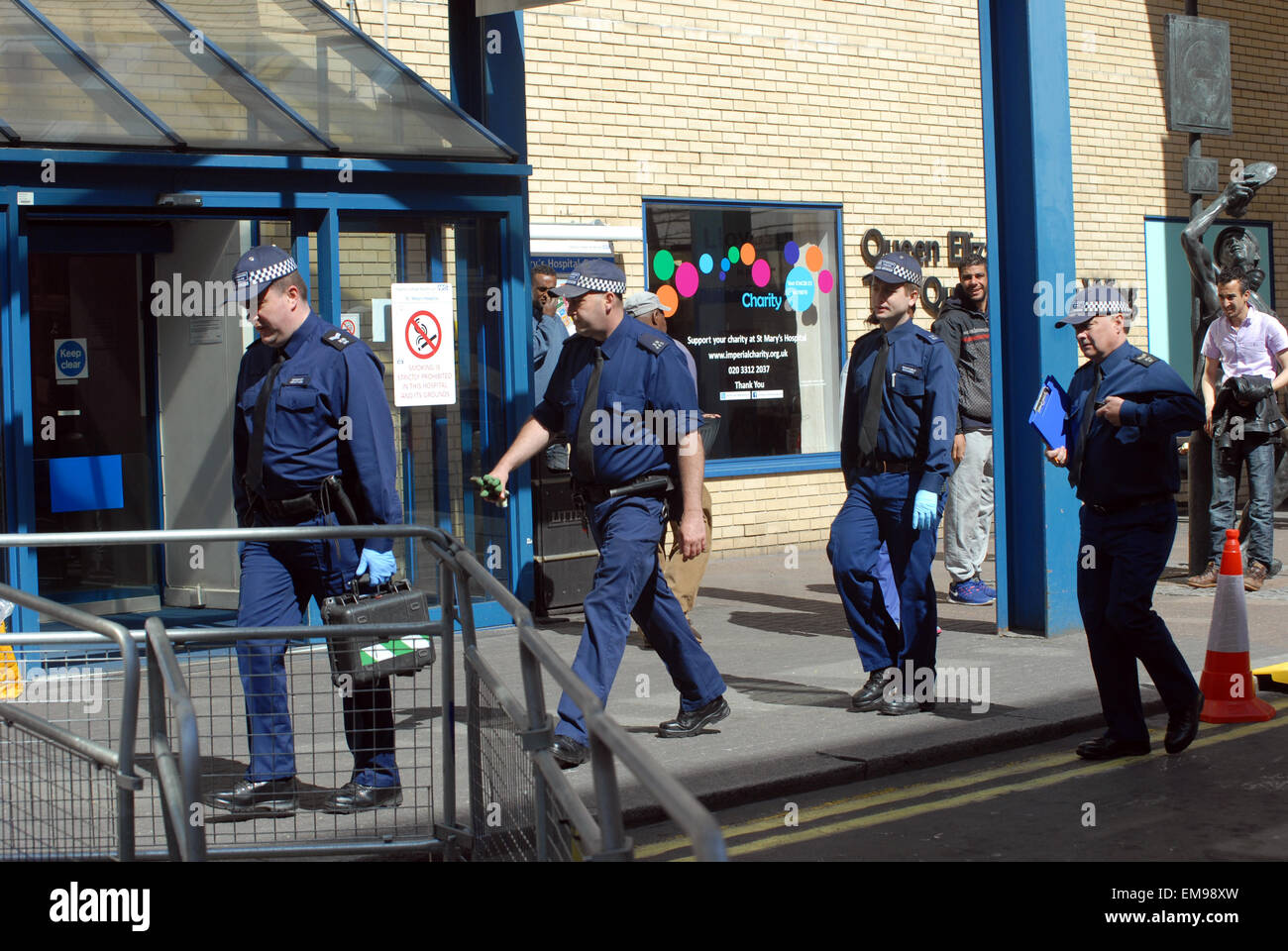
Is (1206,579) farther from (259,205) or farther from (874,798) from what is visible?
(259,205)

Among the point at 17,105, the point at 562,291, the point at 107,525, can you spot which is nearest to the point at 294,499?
the point at 562,291

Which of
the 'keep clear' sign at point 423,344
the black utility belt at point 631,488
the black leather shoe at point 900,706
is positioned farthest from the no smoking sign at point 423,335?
the black leather shoe at point 900,706

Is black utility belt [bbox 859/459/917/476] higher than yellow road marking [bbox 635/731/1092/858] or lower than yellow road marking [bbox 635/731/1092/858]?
higher

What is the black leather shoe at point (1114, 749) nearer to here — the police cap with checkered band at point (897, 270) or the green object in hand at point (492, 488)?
the police cap with checkered band at point (897, 270)

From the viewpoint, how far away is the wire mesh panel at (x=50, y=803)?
157 inches

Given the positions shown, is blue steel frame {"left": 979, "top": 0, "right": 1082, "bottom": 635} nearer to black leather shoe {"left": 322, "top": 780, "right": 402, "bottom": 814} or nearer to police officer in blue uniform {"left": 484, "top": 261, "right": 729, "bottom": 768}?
police officer in blue uniform {"left": 484, "top": 261, "right": 729, "bottom": 768}

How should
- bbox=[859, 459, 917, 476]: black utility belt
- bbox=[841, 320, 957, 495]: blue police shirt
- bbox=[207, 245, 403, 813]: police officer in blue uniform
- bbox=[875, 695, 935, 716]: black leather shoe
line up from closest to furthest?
bbox=[207, 245, 403, 813]: police officer in blue uniform, bbox=[841, 320, 957, 495]: blue police shirt, bbox=[859, 459, 917, 476]: black utility belt, bbox=[875, 695, 935, 716]: black leather shoe

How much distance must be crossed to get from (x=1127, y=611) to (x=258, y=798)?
360 cm

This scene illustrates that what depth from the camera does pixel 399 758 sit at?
215 inches

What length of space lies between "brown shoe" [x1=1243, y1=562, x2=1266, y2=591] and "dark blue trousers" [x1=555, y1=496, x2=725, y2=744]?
18.3ft

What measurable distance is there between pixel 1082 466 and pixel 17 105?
20.3ft

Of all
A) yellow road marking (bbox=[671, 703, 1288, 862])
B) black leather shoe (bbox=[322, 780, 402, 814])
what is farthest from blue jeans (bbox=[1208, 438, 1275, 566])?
black leather shoe (bbox=[322, 780, 402, 814])

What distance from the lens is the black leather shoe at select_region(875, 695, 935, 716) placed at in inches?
292

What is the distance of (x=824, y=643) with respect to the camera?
9.43 meters
